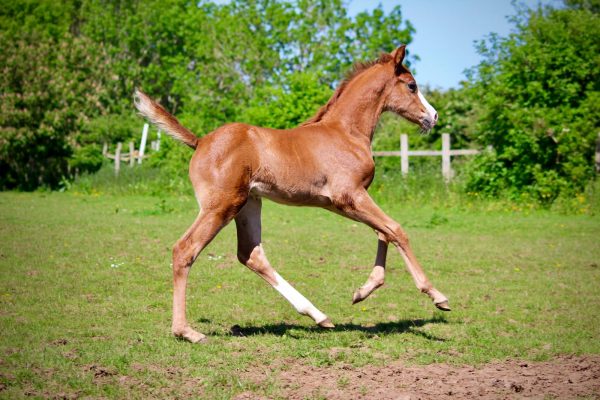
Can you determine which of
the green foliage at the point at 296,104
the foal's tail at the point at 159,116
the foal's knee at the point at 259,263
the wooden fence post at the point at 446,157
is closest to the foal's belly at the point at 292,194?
the foal's knee at the point at 259,263

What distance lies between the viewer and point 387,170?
2552cm

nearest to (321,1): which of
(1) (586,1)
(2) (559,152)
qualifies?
(1) (586,1)

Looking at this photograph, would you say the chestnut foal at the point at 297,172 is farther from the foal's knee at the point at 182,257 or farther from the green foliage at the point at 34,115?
the green foliage at the point at 34,115

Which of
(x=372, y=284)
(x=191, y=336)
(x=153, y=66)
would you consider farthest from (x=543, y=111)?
(x=153, y=66)

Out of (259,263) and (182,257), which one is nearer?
(182,257)

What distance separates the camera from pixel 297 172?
6711mm

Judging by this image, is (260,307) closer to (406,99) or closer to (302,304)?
(302,304)

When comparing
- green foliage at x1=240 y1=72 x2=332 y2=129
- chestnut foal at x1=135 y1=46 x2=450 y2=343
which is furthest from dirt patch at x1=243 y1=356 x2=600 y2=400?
green foliage at x1=240 y1=72 x2=332 y2=129

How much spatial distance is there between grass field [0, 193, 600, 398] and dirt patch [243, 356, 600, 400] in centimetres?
19

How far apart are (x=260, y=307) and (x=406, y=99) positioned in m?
3.06

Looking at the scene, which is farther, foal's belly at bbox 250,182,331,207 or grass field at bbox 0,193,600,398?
foal's belly at bbox 250,182,331,207

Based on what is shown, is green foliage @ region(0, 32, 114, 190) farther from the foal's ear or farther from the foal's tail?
the foal's ear

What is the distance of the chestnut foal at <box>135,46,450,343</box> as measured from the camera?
20.9 feet

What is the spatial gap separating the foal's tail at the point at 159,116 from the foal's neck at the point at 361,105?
1716 millimetres
